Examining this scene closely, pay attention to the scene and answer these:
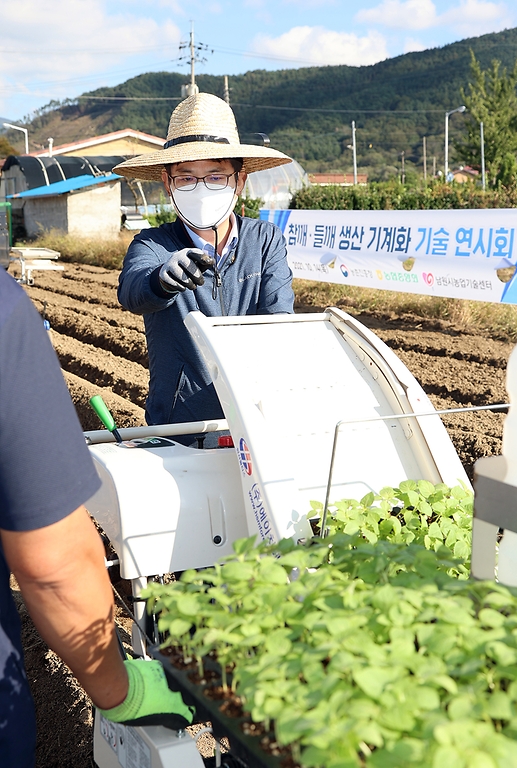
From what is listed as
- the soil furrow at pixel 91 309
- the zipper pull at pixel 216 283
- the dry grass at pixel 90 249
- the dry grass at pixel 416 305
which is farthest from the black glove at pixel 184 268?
the dry grass at pixel 90 249

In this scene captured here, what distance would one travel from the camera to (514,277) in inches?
288

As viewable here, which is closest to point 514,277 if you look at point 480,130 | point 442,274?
point 442,274

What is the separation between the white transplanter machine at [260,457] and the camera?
1785 millimetres

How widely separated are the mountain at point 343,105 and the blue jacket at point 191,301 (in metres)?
98.7

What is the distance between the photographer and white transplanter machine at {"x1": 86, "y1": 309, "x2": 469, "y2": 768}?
179cm

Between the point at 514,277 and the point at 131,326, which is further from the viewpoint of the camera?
the point at 131,326

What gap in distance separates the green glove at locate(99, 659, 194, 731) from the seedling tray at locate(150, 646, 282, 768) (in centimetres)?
12

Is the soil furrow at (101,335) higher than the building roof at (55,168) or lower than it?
lower

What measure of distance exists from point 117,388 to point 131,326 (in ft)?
10.1

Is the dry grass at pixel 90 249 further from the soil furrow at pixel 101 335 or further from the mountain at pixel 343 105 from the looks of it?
the mountain at pixel 343 105

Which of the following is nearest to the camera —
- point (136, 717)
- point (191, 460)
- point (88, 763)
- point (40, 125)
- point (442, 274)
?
point (136, 717)

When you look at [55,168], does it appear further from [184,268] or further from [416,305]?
[184,268]

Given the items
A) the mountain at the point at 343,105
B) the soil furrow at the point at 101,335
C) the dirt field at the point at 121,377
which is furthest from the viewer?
the mountain at the point at 343,105

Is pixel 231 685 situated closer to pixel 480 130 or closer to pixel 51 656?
pixel 51 656
